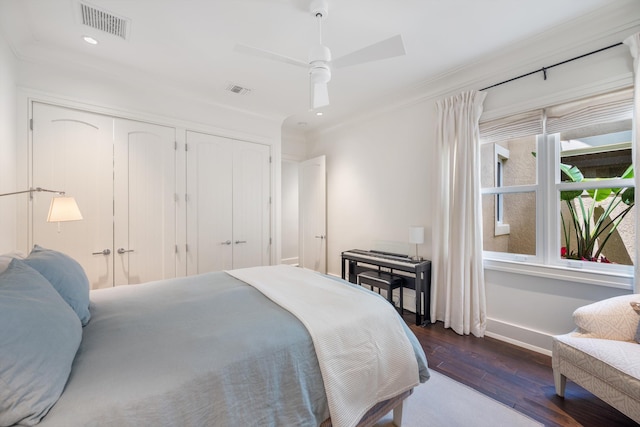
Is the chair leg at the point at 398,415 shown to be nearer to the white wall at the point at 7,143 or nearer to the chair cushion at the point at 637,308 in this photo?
the chair cushion at the point at 637,308

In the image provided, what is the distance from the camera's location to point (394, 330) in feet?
5.10

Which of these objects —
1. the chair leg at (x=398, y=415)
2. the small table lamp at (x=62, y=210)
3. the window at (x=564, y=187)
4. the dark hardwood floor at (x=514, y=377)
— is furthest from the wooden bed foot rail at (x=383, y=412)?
the small table lamp at (x=62, y=210)

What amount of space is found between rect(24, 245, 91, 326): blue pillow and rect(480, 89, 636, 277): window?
3349 millimetres

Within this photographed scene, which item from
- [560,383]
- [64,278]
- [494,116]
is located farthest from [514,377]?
[64,278]

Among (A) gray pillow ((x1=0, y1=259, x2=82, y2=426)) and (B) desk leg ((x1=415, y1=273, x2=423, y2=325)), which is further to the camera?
(B) desk leg ((x1=415, y1=273, x2=423, y2=325))

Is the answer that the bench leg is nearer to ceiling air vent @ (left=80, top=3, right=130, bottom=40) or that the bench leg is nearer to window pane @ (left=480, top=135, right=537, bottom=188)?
window pane @ (left=480, top=135, right=537, bottom=188)

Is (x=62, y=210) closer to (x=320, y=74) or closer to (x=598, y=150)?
(x=320, y=74)

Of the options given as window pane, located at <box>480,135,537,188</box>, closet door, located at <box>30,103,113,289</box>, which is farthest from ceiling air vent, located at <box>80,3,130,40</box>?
window pane, located at <box>480,135,537,188</box>

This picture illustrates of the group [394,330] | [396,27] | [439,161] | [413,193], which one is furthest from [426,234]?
[396,27]

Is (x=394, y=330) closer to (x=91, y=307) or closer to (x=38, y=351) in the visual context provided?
Result: (x=38, y=351)

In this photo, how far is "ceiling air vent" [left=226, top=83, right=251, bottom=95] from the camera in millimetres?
3168

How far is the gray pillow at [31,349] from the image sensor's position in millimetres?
742

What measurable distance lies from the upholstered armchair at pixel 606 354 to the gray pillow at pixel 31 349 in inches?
99.4

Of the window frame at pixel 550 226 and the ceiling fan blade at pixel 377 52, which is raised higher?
the ceiling fan blade at pixel 377 52
